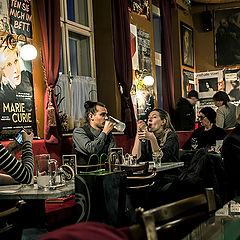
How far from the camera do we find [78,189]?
2576mm

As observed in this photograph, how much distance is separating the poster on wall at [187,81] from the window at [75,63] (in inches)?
195

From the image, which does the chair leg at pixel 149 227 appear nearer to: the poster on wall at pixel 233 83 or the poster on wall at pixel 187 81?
the poster on wall at pixel 187 81

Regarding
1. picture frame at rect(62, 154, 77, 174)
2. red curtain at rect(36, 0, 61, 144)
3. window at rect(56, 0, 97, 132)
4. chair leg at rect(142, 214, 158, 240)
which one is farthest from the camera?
window at rect(56, 0, 97, 132)

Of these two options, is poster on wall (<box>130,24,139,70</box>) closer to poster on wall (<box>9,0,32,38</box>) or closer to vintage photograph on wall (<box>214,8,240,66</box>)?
poster on wall (<box>9,0,32,38</box>)

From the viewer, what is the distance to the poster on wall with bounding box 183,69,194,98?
37.6ft

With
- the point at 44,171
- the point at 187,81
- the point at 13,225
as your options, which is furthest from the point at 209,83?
the point at 13,225

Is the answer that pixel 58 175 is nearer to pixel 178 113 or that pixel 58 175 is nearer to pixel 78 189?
pixel 78 189

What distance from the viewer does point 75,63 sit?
680 cm

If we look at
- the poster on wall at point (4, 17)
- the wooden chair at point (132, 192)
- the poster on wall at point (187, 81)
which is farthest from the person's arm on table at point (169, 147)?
the poster on wall at point (187, 81)

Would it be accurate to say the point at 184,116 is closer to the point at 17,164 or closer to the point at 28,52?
the point at 28,52

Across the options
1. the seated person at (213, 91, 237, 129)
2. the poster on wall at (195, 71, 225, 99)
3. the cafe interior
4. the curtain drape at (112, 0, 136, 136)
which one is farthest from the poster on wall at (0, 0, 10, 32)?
the poster on wall at (195, 71, 225, 99)

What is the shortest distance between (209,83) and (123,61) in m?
5.91

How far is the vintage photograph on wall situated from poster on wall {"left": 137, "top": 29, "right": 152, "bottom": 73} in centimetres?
420

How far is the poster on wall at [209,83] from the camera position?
12180 mm
